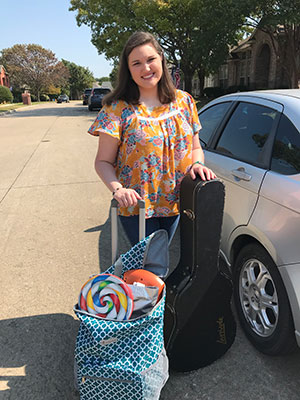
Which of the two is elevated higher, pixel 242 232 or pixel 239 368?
pixel 242 232

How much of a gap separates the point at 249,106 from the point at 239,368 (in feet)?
6.33

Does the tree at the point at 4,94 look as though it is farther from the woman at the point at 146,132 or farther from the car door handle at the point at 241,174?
the woman at the point at 146,132

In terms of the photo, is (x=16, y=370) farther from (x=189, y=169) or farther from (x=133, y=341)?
(x=189, y=169)

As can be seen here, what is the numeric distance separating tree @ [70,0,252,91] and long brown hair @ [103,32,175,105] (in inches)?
632

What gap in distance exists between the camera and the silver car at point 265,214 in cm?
195

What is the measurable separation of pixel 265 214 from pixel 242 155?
670mm

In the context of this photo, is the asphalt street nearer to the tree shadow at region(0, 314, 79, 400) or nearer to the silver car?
the tree shadow at region(0, 314, 79, 400)

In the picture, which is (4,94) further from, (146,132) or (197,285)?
(197,285)

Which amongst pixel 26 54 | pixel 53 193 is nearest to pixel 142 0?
pixel 53 193

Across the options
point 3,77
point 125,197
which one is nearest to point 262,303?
Result: point 125,197

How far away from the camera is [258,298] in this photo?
2289mm

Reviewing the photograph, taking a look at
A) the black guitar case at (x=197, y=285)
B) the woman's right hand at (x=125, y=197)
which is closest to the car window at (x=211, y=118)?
the black guitar case at (x=197, y=285)

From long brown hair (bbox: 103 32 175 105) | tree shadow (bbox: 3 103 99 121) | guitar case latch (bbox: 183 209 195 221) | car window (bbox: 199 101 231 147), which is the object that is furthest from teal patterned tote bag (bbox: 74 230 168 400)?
tree shadow (bbox: 3 103 99 121)

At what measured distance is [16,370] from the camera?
7.41 feet
